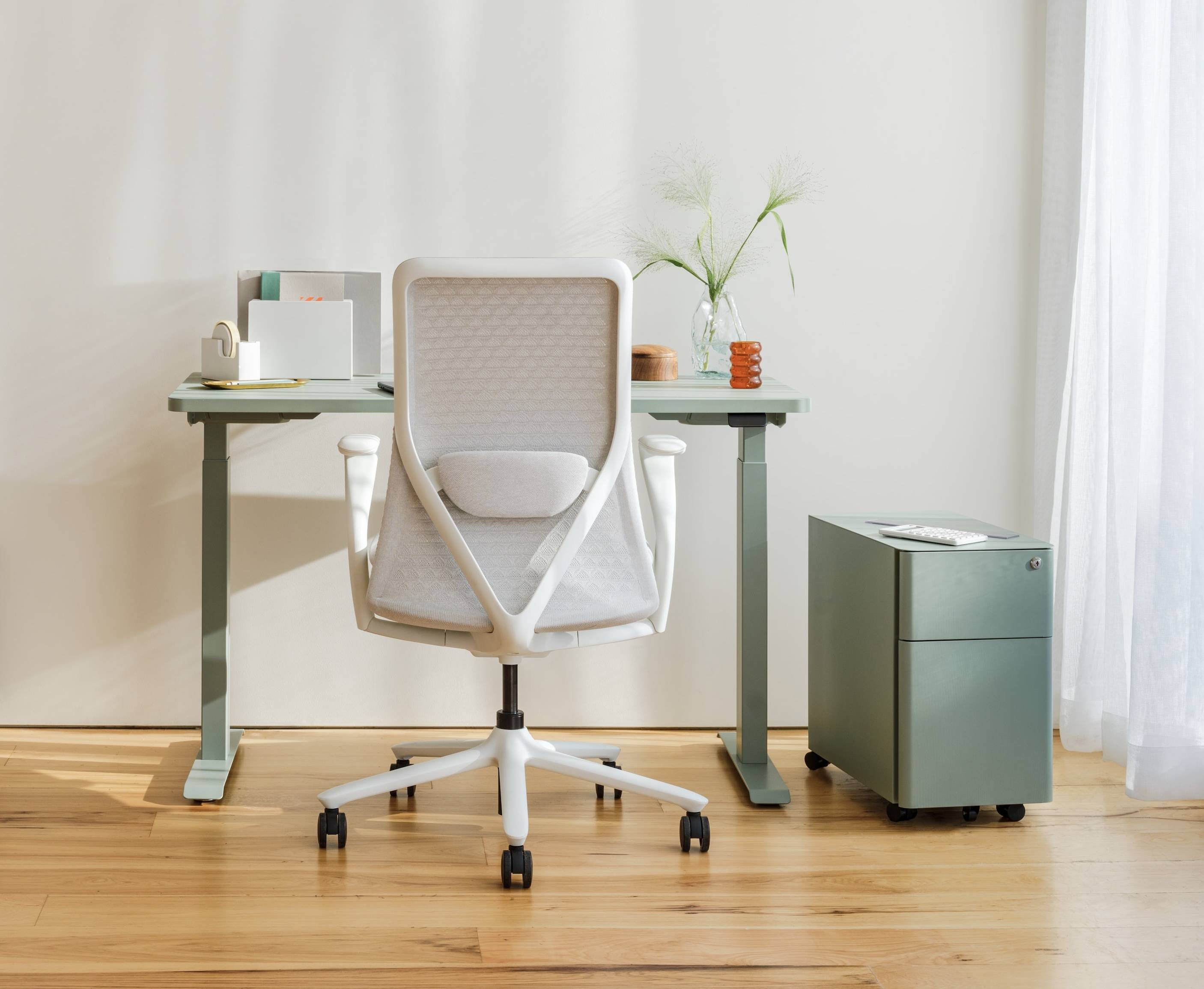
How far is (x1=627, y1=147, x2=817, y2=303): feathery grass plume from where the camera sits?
280cm

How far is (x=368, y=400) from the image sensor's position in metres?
2.18

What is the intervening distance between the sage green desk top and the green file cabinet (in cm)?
36

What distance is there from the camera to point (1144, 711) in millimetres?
2205

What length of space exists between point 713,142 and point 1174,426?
1.23 m

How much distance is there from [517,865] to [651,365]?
112 cm

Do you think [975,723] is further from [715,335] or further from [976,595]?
[715,335]

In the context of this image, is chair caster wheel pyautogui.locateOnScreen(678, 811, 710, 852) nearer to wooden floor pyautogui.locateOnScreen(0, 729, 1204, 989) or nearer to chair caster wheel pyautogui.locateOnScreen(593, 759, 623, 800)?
wooden floor pyautogui.locateOnScreen(0, 729, 1204, 989)

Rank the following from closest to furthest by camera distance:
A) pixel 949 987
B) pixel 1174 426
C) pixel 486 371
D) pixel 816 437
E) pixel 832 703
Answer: pixel 949 987 → pixel 486 371 → pixel 1174 426 → pixel 832 703 → pixel 816 437

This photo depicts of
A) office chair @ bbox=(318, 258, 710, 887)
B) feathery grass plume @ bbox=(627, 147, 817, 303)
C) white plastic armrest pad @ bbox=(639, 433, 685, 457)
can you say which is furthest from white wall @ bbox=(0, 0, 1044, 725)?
office chair @ bbox=(318, 258, 710, 887)

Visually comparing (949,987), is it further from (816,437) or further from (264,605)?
(264,605)

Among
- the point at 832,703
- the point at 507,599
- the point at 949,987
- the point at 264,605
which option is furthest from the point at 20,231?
the point at 949,987

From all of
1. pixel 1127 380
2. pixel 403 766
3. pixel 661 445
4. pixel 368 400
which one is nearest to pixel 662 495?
pixel 661 445

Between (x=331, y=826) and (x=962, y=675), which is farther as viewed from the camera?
(x=962, y=675)

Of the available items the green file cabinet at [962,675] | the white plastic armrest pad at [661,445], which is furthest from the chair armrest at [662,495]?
the green file cabinet at [962,675]
